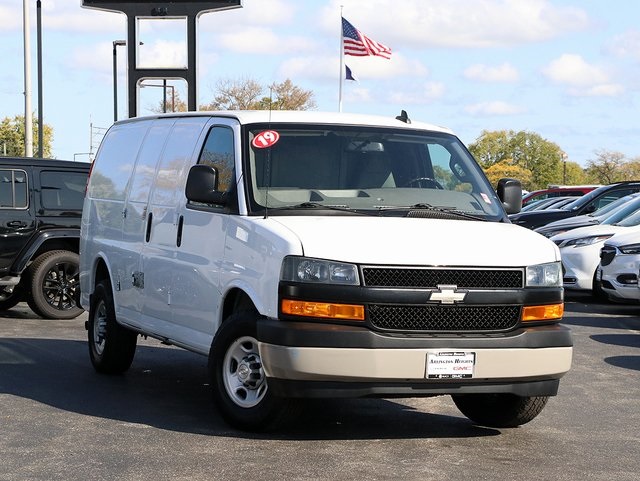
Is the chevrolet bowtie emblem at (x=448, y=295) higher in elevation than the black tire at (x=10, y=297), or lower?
higher

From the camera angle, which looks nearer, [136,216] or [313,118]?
[313,118]

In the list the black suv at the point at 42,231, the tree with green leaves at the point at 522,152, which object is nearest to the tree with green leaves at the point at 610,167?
the tree with green leaves at the point at 522,152

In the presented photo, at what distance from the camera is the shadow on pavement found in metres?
8.02

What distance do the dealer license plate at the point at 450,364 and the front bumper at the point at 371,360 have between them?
2 centimetres

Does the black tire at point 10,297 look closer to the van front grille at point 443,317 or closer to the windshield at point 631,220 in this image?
the windshield at point 631,220

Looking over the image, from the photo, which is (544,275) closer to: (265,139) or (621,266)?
(265,139)

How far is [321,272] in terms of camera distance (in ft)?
23.6

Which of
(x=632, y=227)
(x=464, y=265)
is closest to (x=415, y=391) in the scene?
(x=464, y=265)

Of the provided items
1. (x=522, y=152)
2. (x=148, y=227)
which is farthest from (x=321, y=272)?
(x=522, y=152)

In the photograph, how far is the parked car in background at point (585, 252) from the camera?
1842 centimetres

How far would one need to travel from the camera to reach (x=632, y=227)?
18359 mm

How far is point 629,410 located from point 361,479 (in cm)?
332

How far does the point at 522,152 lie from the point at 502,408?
166519mm

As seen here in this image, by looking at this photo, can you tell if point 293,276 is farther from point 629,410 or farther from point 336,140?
point 629,410
